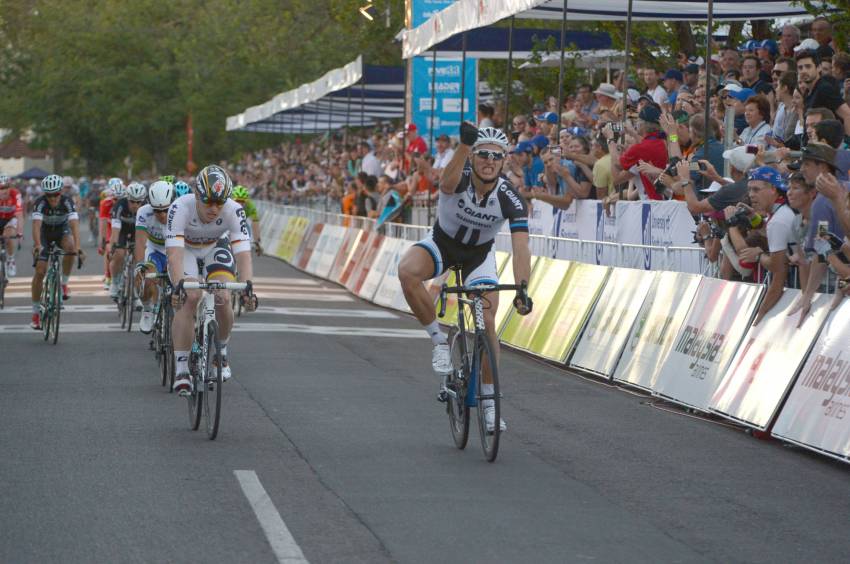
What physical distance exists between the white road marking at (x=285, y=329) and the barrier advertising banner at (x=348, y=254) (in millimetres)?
8304

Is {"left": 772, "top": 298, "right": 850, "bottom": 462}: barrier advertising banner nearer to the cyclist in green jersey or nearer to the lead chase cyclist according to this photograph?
the lead chase cyclist

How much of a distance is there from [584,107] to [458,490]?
1506 cm

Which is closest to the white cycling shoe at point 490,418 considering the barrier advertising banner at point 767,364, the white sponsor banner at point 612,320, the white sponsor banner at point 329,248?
the barrier advertising banner at point 767,364

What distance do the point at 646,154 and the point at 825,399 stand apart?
6.68 meters

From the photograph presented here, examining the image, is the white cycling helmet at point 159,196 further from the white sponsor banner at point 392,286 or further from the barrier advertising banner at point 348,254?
the barrier advertising banner at point 348,254

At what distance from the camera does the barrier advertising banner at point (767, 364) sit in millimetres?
11219

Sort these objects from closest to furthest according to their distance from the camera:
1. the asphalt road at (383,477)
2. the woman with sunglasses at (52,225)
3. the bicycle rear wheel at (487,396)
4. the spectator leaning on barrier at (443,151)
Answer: the asphalt road at (383,477), the bicycle rear wheel at (487,396), the woman with sunglasses at (52,225), the spectator leaning on barrier at (443,151)

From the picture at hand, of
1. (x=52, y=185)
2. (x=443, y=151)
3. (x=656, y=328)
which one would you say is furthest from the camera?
(x=443, y=151)

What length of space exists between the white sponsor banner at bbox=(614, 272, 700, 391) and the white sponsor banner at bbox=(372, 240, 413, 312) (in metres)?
9.49

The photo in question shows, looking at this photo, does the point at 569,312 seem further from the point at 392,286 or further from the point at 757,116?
the point at 392,286

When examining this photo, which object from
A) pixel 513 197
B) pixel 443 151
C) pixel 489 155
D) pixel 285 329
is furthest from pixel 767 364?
pixel 443 151

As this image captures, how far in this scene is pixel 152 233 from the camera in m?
16.3

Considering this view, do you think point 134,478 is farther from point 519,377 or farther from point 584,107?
point 584,107

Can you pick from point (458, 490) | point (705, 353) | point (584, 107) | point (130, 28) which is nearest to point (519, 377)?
point (705, 353)
